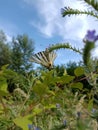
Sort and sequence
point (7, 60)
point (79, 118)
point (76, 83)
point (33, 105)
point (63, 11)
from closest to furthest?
point (79, 118)
point (33, 105)
point (76, 83)
point (63, 11)
point (7, 60)

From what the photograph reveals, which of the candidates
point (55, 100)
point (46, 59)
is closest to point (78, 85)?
point (55, 100)

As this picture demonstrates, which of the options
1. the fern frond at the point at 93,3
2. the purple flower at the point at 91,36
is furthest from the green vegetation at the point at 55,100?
the fern frond at the point at 93,3

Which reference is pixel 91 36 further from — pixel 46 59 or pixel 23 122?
pixel 46 59

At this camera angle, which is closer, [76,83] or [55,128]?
[55,128]

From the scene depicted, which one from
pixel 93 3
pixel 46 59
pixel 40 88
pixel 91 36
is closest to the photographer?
pixel 91 36

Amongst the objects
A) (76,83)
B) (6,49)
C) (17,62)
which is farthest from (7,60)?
(76,83)

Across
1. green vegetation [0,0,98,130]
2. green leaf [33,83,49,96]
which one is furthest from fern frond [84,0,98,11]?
green leaf [33,83,49,96]

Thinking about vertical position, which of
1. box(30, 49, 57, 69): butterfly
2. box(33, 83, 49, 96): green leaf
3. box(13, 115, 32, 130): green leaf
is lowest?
box(13, 115, 32, 130): green leaf

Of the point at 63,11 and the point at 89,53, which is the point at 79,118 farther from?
the point at 63,11

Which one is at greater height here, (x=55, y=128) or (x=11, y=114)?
(x=11, y=114)

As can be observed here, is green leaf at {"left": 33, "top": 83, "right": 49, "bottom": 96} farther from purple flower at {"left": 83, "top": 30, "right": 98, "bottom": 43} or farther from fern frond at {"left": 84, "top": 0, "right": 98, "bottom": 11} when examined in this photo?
fern frond at {"left": 84, "top": 0, "right": 98, "bottom": 11}

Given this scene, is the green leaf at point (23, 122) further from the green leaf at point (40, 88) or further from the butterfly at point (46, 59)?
the butterfly at point (46, 59)
